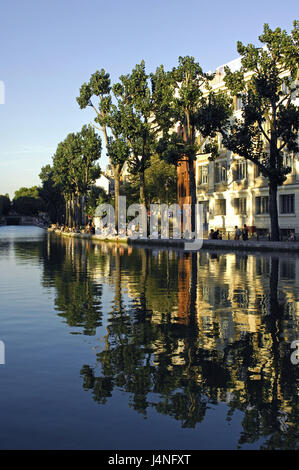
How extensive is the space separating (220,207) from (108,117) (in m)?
15.9

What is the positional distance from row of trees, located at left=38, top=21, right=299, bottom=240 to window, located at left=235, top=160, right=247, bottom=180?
6.69 ft

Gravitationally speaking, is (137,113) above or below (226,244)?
above

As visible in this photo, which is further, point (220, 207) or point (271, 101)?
point (220, 207)

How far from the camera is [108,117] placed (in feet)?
191

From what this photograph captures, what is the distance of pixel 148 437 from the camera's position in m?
5.75

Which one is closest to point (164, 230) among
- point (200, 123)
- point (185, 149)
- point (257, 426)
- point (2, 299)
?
point (185, 149)

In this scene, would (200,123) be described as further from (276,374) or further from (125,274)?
(276,374)

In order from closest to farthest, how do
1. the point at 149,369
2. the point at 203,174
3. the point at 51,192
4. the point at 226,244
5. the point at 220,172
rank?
1. the point at 149,369
2. the point at 226,244
3. the point at 220,172
4. the point at 203,174
5. the point at 51,192

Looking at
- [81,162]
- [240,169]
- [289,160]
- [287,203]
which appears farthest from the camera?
[81,162]

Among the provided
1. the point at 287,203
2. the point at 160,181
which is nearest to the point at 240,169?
the point at 287,203

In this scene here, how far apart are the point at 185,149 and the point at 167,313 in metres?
34.8

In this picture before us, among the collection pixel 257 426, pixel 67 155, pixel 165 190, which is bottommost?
pixel 257 426

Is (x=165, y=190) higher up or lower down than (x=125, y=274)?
higher up

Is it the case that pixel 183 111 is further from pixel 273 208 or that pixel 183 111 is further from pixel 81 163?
pixel 81 163
